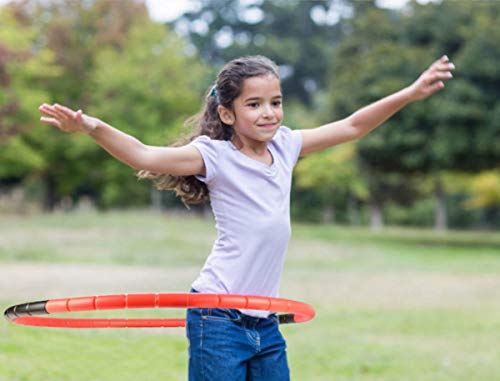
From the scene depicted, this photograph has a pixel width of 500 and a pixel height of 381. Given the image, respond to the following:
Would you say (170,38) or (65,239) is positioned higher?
(170,38)

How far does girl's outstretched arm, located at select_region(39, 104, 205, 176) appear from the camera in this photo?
3.22m

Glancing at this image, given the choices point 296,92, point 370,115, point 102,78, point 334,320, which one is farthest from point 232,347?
point 296,92

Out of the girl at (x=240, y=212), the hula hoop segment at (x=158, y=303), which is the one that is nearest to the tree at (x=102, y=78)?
the hula hoop segment at (x=158, y=303)

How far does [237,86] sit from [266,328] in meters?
1.09

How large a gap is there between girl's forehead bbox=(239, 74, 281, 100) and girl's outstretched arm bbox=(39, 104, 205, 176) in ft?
1.16

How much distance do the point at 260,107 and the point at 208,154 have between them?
1.04ft

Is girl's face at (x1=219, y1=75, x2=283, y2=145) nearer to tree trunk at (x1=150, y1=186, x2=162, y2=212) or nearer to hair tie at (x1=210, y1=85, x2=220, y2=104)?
hair tie at (x1=210, y1=85, x2=220, y2=104)

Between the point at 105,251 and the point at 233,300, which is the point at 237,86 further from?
the point at 105,251

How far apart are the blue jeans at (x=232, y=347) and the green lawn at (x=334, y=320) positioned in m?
3.79

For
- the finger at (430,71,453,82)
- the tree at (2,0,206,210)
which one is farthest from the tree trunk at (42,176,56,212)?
the finger at (430,71,453,82)

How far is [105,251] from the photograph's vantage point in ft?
67.5

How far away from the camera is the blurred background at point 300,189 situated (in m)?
8.73

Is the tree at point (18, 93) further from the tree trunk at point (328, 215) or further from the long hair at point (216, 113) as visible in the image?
the long hair at point (216, 113)

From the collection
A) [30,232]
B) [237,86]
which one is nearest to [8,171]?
[30,232]
